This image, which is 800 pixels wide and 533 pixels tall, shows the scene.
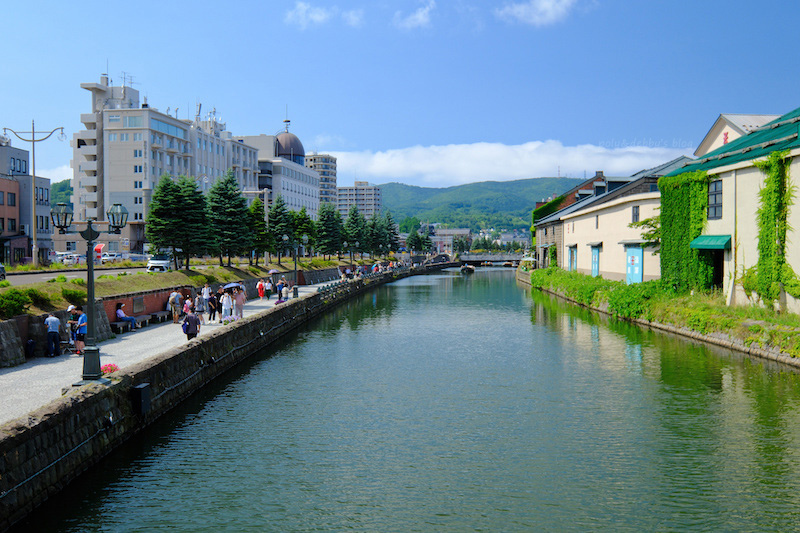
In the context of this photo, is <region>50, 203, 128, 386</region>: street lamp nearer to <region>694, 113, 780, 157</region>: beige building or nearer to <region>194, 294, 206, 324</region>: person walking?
<region>194, 294, 206, 324</region>: person walking

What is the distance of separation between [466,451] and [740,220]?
2429 cm

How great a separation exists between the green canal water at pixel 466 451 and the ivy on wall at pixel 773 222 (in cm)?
489

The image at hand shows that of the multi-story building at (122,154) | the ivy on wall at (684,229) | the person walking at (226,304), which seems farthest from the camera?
the multi-story building at (122,154)

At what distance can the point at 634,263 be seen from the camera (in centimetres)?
4866

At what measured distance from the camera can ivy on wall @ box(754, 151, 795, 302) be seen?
29.4 meters

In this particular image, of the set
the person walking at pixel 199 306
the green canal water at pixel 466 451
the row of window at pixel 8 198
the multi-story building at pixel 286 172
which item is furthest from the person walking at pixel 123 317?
the multi-story building at pixel 286 172

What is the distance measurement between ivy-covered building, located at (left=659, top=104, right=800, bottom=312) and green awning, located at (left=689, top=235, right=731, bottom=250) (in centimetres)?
5

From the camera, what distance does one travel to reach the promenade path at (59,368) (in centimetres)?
1571

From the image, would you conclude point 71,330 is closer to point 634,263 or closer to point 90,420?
point 90,420

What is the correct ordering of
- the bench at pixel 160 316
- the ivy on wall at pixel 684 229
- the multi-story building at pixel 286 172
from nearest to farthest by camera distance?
the bench at pixel 160 316 < the ivy on wall at pixel 684 229 < the multi-story building at pixel 286 172

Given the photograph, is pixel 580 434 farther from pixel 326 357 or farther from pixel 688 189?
pixel 688 189

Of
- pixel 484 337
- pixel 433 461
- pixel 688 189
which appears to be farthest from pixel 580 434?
pixel 688 189

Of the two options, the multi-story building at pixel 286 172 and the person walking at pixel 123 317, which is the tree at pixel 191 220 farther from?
the multi-story building at pixel 286 172

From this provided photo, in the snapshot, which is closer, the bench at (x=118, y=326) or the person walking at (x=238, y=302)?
the bench at (x=118, y=326)
